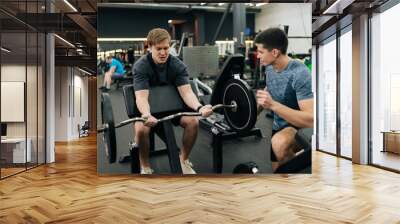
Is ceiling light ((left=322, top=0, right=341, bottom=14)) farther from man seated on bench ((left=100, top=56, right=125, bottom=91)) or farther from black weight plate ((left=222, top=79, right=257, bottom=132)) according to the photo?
man seated on bench ((left=100, top=56, right=125, bottom=91))

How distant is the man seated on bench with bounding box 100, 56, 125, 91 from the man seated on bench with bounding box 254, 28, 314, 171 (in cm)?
212

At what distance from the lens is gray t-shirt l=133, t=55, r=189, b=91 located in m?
6.11

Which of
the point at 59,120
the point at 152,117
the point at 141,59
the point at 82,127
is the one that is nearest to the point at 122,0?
the point at 141,59

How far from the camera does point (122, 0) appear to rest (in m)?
7.21

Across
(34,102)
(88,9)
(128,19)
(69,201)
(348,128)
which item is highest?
(88,9)

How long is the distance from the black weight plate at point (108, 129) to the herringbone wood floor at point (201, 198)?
44cm

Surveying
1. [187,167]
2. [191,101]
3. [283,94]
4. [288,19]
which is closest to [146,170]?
[187,167]

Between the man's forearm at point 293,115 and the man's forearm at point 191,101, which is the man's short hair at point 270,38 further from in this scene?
the man's forearm at point 191,101

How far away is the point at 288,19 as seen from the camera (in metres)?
6.22

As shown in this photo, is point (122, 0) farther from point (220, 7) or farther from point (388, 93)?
point (388, 93)

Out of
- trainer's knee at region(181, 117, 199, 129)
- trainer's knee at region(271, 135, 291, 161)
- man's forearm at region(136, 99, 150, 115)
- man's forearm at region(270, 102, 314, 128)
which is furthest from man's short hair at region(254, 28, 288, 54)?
man's forearm at region(136, 99, 150, 115)

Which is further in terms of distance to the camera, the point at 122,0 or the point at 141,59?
the point at 122,0

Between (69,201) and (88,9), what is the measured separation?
415 centimetres

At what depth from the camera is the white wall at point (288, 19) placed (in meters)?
6.21
